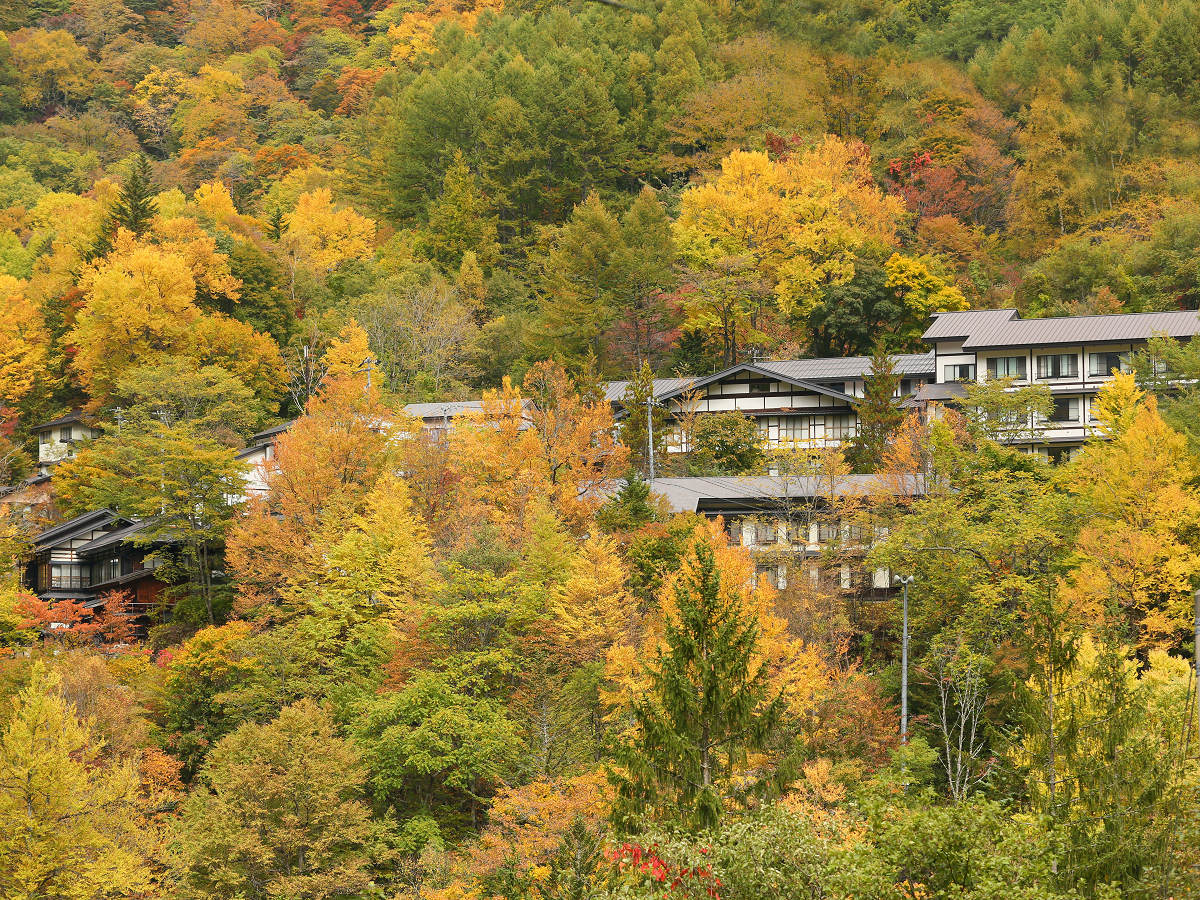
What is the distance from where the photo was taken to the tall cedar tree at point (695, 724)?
20.0 meters

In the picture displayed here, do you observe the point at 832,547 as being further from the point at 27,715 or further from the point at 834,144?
the point at 834,144

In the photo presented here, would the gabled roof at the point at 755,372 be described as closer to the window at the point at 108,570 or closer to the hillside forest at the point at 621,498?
the hillside forest at the point at 621,498

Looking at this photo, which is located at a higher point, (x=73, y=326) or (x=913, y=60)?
(x=913, y=60)

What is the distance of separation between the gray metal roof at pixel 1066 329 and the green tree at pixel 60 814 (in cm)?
3207

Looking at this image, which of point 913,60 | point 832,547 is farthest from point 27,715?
point 913,60

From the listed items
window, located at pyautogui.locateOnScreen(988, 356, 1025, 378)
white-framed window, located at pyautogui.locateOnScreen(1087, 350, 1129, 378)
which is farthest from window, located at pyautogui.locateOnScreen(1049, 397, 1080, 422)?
window, located at pyautogui.locateOnScreen(988, 356, 1025, 378)

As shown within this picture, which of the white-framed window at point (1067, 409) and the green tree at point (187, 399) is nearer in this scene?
the white-framed window at point (1067, 409)

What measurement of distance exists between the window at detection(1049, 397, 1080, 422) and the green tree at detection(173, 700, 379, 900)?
1118 inches

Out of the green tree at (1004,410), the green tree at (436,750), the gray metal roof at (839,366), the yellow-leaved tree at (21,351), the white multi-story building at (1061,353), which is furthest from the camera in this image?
the yellow-leaved tree at (21,351)

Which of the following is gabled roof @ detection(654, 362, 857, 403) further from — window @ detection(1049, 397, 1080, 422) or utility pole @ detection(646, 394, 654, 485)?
window @ detection(1049, 397, 1080, 422)

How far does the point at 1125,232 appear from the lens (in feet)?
195

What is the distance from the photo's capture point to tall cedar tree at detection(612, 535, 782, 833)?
20.0 m

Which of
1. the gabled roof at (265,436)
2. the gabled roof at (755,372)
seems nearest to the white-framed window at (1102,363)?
A: the gabled roof at (755,372)

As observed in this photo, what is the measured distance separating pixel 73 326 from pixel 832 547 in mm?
37568
